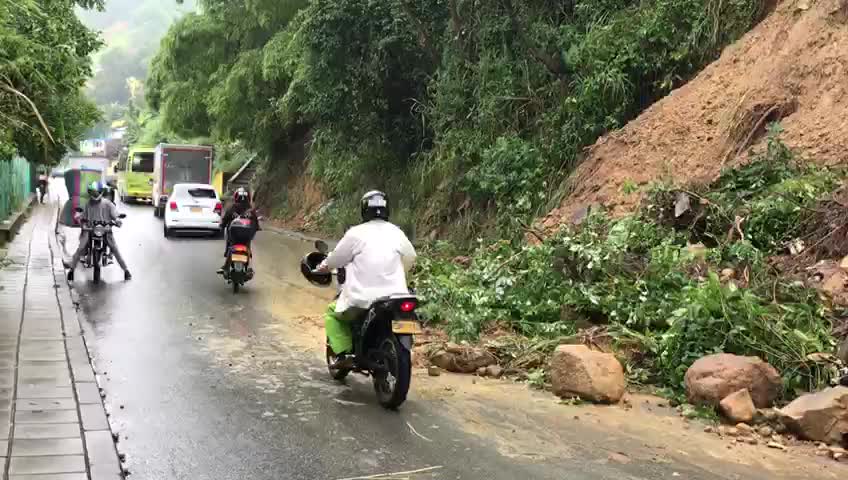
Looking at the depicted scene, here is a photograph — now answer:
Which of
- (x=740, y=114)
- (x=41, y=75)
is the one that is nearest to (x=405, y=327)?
(x=41, y=75)

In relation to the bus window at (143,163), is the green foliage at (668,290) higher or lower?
lower

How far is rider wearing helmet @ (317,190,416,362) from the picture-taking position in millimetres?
6652

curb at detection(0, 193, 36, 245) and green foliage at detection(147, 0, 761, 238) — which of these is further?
curb at detection(0, 193, 36, 245)

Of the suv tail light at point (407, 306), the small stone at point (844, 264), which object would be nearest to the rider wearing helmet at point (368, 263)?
the suv tail light at point (407, 306)

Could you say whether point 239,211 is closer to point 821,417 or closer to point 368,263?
point 368,263

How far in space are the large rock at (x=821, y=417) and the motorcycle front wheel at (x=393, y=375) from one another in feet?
9.35

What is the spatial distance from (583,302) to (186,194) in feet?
54.3

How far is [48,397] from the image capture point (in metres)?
6.43

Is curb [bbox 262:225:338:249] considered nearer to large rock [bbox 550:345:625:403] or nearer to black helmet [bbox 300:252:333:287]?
black helmet [bbox 300:252:333:287]

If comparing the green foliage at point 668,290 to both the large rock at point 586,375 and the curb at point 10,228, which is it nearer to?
the large rock at point 586,375

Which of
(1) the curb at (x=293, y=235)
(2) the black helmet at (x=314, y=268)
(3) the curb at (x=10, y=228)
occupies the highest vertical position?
(2) the black helmet at (x=314, y=268)

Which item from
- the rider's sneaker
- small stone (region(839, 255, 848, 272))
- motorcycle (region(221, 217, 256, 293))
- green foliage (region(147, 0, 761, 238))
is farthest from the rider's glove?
motorcycle (region(221, 217, 256, 293))

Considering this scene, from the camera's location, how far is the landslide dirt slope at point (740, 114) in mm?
10703

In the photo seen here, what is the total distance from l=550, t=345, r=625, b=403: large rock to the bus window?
122 ft
